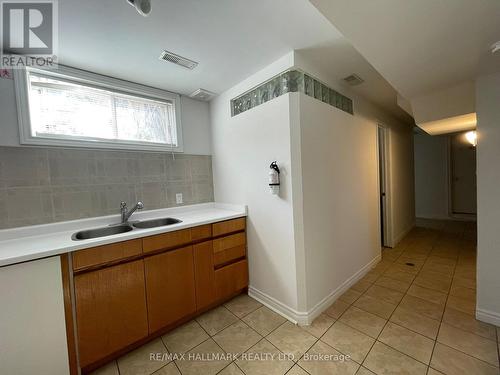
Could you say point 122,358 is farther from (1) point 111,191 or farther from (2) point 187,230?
(1) point 111,191

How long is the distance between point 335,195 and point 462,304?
1.52m

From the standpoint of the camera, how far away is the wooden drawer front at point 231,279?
2.01m

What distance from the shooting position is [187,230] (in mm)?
1795

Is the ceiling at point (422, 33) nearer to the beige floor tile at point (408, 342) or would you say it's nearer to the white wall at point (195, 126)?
the white wall at point (195, 126)

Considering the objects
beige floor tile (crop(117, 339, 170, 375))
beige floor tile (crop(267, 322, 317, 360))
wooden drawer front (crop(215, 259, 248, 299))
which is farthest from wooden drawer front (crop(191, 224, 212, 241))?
beige floor tile (crop(267, 322, 317, 360))

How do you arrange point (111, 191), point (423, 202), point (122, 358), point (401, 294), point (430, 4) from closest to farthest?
point (430, 4), point (122, 358), point (111, 191), point (401, 294), point (423, 202)

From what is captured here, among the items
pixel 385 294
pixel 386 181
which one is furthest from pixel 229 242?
pixel 386 181

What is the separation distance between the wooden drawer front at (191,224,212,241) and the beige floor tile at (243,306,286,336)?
Answer: 2.77 feet

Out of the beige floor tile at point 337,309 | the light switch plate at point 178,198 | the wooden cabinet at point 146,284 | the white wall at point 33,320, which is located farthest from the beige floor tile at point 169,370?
the light switch plate at point 178,198

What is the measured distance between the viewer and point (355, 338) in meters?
1.57

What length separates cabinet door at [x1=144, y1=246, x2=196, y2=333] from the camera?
160 cm

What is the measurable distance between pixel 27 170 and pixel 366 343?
116 inches

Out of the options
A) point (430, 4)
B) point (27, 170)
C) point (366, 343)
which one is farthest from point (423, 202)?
point (27, 170)

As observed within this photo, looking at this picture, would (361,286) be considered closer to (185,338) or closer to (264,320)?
(264,320)
